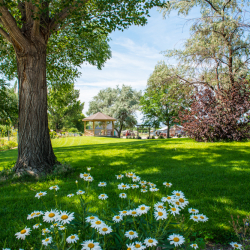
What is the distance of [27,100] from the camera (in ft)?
14.5

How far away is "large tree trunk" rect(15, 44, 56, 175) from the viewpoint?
434 centimetres

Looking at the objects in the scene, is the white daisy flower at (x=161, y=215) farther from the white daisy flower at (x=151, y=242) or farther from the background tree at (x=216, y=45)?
the background tree at (x=216, y=45)

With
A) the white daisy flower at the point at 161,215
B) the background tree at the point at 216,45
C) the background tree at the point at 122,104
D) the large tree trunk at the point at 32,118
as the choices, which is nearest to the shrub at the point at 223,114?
the background tree at the point at 216,45

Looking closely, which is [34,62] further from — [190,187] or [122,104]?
[122,104]

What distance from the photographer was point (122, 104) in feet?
105

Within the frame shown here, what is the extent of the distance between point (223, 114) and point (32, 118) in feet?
26.4

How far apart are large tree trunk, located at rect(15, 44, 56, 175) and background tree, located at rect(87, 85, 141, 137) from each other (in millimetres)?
26967

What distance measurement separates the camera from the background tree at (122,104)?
104 ft

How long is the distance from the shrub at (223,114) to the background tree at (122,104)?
2229 centimetres

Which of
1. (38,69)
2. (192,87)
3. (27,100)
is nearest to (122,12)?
(38,69)

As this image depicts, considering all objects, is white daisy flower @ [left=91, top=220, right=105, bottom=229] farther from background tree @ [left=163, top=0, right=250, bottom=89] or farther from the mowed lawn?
background tree @ [left=163, top=0, right=250, bottom=89]

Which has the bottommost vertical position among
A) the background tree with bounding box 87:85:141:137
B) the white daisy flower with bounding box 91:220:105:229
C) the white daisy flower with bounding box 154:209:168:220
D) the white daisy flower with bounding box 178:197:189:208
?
the white daisy flower with bounding box 91:220:105:229

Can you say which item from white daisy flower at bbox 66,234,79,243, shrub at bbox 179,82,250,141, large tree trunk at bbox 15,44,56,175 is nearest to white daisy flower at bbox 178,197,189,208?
white daisy flower at bbox 66,234,79,243

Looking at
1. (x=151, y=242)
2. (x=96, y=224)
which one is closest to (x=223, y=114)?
(x=151, y=242)
